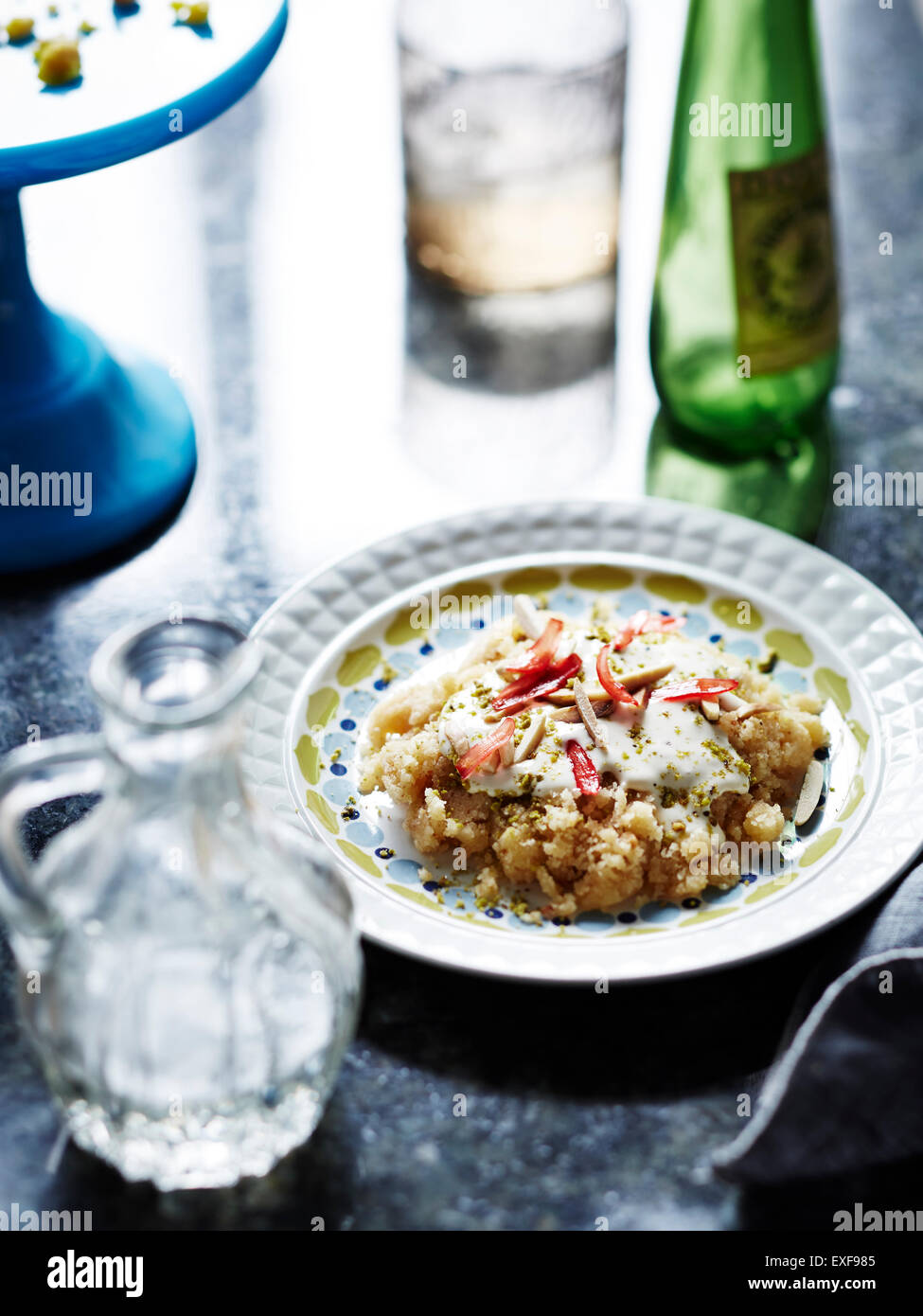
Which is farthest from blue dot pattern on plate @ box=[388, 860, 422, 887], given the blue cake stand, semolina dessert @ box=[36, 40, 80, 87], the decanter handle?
semolina dessert @ box=[36, 40, 80, 87]

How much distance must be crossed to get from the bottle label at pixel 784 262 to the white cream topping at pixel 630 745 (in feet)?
0.97

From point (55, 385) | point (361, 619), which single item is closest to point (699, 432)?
point (361, 619)

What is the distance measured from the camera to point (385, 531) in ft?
3.61

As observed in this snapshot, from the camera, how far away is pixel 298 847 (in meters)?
0.66

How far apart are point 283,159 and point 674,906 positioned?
95 cm

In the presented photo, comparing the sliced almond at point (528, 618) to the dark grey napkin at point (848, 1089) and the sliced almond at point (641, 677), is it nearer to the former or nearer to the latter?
the sliced almond at point (641, 677)

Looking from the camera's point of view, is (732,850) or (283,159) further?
(283,159)

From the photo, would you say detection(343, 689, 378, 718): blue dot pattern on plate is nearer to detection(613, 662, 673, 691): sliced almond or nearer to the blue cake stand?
detection(613, 662, 673, 691): sliced almond

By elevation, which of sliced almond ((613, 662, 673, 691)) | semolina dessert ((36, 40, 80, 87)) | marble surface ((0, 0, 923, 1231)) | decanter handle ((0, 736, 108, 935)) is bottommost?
marble surface ((0, 0, 923, 1231))

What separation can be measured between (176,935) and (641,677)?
1.05 ft

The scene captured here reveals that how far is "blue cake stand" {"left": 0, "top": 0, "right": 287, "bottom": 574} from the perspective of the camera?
91 centimetres

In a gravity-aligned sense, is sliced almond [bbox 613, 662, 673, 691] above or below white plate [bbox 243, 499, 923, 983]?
above

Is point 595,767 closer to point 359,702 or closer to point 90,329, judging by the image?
point 359,702
